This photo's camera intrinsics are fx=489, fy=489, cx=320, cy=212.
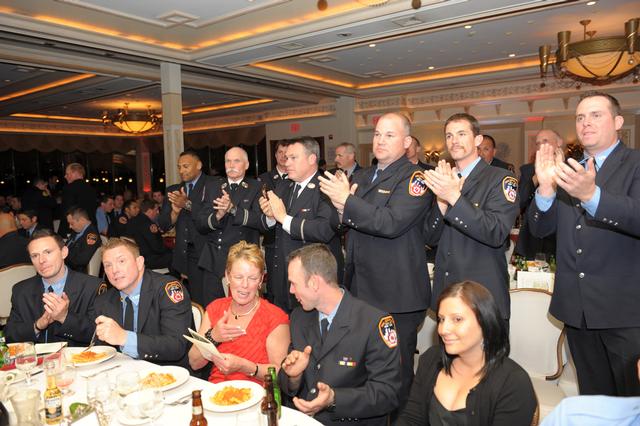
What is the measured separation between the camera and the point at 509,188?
2.44 metres

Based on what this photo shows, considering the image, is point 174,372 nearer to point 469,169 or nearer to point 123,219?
point 469,169

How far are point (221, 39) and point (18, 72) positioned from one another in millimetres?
3831

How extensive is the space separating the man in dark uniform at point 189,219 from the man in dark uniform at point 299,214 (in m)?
1.05

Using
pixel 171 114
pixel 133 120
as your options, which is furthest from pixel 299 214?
pixel 133 120

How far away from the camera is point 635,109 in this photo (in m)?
9.73

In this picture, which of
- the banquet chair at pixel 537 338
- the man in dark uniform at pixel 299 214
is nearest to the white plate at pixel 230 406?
the man in dark uniform at pixel 299 214

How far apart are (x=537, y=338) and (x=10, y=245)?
4561 mm

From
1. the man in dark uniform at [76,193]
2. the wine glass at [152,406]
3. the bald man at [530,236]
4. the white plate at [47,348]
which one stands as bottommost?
the white plate at [47,348]

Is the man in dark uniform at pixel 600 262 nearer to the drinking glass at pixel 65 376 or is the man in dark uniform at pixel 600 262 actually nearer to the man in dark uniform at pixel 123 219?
the drinking glass at pixel 65 376

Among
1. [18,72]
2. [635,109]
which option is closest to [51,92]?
[18,72]

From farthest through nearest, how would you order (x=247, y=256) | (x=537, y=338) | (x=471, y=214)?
1. (x=537, y=338)
2. (x=247, y=256)
3. (x=471, y=214)

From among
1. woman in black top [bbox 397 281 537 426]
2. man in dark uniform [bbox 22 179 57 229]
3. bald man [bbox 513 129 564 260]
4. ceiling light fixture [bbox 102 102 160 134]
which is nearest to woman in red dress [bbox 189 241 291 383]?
woman in black top [bbox 397 281 537 426]

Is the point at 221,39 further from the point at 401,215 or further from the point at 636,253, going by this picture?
the point at 636,253

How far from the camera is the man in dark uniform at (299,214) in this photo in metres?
3.05
